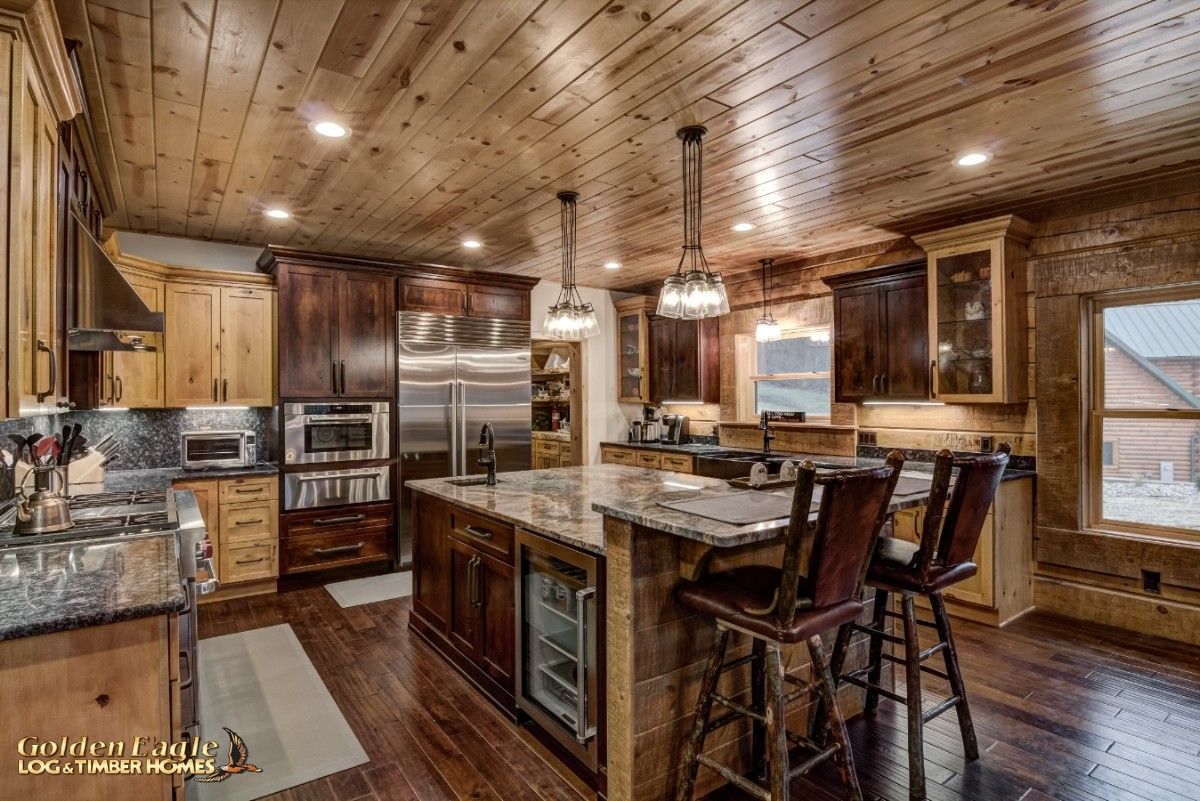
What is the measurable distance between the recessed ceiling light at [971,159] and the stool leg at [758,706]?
263cm

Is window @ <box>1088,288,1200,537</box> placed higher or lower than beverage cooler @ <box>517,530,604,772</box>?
higher

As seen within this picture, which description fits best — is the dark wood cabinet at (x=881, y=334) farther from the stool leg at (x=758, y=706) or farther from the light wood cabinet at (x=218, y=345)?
the light wood cabinet at (x=218, y=345)

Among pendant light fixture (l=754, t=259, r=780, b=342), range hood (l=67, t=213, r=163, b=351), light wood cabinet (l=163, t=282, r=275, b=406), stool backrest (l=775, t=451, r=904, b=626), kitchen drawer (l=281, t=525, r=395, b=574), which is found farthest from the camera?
pendant light fixture (l=754, t=259, r=780, b=342)

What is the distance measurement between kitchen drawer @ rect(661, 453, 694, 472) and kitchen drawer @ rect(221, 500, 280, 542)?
3243 mm

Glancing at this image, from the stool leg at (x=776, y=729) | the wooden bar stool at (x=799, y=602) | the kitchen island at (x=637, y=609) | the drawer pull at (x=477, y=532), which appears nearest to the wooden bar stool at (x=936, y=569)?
the kitchen island at (x=637, y=609)

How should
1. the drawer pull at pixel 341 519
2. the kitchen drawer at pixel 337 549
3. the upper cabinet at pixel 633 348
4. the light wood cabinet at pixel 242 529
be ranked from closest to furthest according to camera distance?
the light wood cabinet at pixel 242 529, the kitchen drawer at pixel 337 549, the drawer pull at pixel 341 519, the upper cabinet at pixel 633 348

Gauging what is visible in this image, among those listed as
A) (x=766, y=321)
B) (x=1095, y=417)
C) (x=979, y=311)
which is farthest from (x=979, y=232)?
(x=766, y=321)

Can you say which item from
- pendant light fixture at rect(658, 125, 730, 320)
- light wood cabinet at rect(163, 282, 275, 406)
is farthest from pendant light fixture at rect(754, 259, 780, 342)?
light wood cabinet at rect(163, 282, 275, 406)

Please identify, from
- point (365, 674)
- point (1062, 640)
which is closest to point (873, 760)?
point (1062, 640)

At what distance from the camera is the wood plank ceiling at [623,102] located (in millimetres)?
2012

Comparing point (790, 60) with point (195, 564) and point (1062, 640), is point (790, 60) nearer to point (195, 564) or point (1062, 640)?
point (195, 564)

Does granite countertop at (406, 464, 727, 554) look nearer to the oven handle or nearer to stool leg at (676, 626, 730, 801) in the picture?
stool leg at (676, 626, 730, 801)

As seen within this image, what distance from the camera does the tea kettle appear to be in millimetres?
2160

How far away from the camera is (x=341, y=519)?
4773mm
